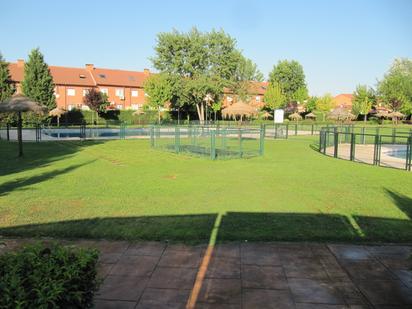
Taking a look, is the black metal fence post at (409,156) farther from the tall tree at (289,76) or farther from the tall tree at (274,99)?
the tall tree at (289,76)

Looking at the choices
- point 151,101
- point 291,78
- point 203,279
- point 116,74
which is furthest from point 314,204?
point 291,78

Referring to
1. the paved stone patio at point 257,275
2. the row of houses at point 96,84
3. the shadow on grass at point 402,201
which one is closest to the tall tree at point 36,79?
the row of houses at point 96,84

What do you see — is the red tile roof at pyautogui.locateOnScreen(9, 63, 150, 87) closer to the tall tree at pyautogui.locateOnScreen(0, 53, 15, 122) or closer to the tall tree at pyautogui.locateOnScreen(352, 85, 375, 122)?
the tall tree at pyautogui.locateOnScreen(0, 53, 15, 122)

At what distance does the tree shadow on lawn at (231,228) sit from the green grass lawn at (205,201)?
17 mm

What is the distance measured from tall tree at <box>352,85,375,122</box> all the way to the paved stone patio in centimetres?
7199

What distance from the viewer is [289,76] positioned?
278ft

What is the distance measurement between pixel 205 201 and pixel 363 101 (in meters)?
73.7

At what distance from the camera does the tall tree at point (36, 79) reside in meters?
46.8

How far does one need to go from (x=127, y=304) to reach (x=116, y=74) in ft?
233

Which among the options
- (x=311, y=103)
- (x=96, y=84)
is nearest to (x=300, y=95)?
(x=311, y=103)

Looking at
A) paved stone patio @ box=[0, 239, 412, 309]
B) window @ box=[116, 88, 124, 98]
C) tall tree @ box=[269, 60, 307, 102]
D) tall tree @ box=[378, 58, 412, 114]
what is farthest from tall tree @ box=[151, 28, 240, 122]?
paved stone patio @ box=[0, 239, 412, 309]

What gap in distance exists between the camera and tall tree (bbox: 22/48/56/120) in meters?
46.8

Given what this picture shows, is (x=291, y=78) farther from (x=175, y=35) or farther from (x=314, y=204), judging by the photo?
(x=314, y=204)

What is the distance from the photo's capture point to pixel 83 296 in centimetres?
277
